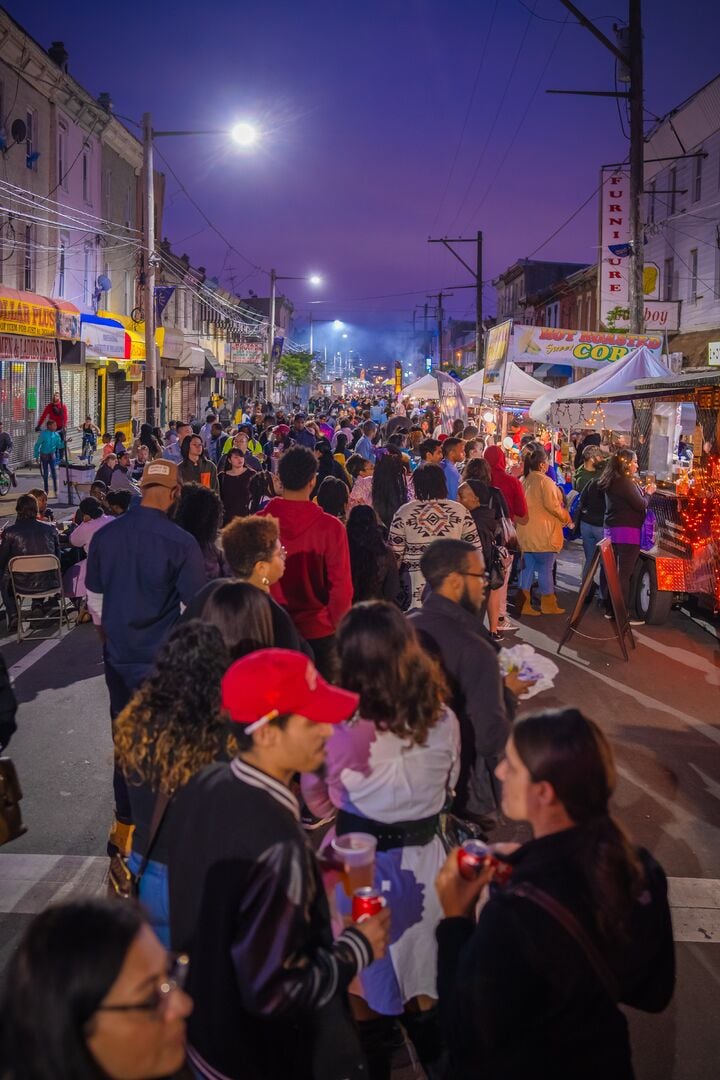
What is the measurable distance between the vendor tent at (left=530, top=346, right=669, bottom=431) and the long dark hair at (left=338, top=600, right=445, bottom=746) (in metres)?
10.4

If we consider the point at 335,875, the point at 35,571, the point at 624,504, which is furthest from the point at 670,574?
the point at 335,875

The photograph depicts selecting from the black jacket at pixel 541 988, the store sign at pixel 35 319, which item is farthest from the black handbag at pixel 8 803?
the store sign at pixel 35 319

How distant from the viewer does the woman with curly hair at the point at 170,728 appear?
2754mm

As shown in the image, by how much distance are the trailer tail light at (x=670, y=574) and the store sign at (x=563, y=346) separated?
881 centimetres

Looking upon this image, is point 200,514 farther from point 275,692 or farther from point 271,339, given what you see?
point 271,339

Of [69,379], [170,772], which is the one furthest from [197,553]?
[69,379]

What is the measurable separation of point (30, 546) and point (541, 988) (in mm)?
8789

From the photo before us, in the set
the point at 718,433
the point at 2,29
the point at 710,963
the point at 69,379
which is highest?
the point at 2,29

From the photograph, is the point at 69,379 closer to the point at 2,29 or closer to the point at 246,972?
the point at 2,29

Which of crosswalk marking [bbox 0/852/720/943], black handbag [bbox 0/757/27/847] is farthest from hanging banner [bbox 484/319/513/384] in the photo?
black handbag [bbox 0/757/27/847]

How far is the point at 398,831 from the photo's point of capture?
311cm

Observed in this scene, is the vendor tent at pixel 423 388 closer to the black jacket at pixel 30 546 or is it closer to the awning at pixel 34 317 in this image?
the awning at pixel 34 317

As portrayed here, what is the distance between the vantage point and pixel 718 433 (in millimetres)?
9547

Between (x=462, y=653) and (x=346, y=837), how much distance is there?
45.1 inches
